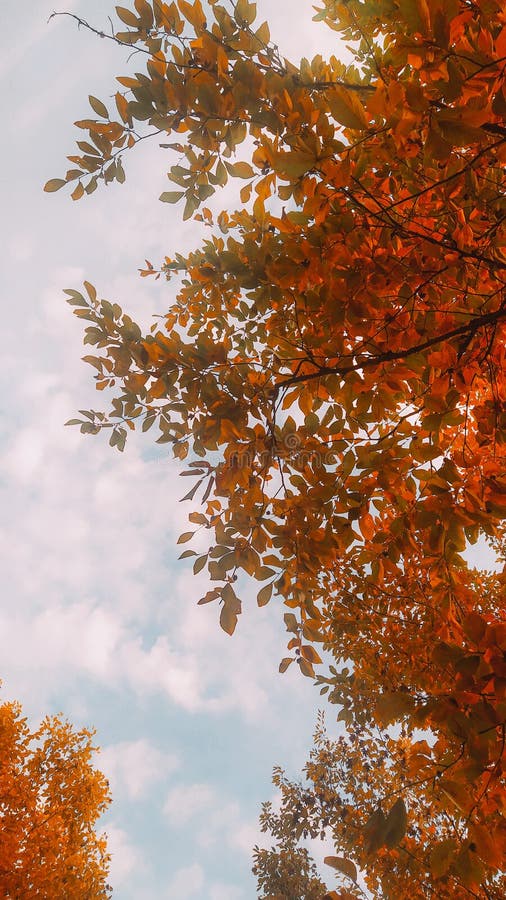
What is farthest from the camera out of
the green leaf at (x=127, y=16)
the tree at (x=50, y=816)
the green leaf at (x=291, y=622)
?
the tree at (x=50, y=816)

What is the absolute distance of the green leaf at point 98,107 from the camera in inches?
69.3

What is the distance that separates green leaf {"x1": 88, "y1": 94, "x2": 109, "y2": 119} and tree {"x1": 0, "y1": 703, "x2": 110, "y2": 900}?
10.2 metres

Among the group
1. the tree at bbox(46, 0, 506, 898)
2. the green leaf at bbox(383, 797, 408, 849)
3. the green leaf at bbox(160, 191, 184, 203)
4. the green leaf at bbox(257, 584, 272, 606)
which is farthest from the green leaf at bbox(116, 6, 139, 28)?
the green leaf at bbox(383, 797, 408, 849)

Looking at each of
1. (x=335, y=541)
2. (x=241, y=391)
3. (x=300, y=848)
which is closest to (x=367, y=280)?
(x=241, y=391)

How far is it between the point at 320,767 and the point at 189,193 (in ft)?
28.7

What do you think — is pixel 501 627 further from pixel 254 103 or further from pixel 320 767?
pixel 320 767

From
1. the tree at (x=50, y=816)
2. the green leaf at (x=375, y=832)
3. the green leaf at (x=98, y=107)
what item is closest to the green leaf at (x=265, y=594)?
the green leaf at (x=375, y=832)

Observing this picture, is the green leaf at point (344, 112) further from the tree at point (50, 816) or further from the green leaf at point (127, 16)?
the tree at point (50, 816)

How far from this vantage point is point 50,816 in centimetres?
886

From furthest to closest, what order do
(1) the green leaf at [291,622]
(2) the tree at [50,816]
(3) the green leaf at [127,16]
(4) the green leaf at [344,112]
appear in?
(2) the tree at [50,816] → (1) the green leaf at [291,622] → (3) the green leaf at [127,16] → (4) the green leaf at [344,112]

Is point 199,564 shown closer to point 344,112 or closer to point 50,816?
point 344,112

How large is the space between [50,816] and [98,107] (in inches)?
434

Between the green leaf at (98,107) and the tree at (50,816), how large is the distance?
1017cm

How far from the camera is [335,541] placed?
1.78 meters
